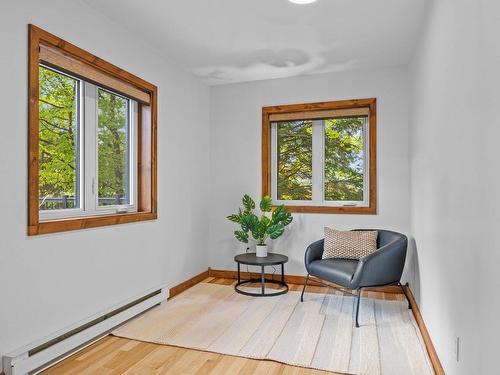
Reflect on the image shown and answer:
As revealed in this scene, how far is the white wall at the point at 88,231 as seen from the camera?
2.04m

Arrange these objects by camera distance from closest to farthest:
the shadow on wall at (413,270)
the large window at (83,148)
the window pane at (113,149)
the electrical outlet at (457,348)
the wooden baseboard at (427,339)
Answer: the electrical outlet at (457,348), the wooden baseboard at (427,339), the large window at (83,148), the window pane at (113,149), the shadow on wall at (413,270)

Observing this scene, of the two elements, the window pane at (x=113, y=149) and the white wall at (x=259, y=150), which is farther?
the white wall at (x=259, y=150)

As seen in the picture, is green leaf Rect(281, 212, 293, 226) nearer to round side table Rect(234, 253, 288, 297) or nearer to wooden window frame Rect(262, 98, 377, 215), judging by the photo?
wooden window frame Rect(262, 98, 377, 215)

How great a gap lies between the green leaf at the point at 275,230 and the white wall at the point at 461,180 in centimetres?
149

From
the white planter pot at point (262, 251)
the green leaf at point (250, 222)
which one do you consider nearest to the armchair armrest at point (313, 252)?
the white planter pot at point (262, 251)

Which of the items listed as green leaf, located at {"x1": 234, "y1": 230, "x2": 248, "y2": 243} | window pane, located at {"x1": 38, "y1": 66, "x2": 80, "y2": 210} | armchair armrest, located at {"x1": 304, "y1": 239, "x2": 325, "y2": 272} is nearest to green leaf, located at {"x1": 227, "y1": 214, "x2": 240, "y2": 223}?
green leaf, located at {"x1": 234, "y1": 230, "x2": 248, "y2": 243}

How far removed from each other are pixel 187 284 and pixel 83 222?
170 centimetres

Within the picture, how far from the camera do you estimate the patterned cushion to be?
11.4ft

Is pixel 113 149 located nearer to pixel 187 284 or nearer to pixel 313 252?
pixel 187 284

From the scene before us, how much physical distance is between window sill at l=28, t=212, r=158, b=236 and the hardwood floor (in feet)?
2.68

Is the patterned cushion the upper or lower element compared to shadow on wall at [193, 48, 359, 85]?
lower

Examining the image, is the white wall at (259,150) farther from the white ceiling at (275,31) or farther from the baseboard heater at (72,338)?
the baseboard heater at (72,338)

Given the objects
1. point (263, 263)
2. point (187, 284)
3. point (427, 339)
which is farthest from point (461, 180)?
point (187, 284)

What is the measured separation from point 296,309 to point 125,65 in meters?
2.55
